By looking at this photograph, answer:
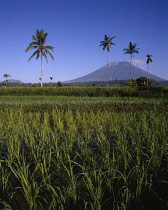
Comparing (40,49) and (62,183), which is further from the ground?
(40,49)

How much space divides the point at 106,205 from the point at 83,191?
14.1 inches

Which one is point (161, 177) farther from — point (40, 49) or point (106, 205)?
point (40, 49)

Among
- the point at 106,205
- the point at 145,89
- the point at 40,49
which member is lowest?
the point at 106,205

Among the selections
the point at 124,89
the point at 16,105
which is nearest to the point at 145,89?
the point at 124,89

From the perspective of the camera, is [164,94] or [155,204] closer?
[155,204]

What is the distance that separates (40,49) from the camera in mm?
31531

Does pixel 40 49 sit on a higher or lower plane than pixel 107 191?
higher

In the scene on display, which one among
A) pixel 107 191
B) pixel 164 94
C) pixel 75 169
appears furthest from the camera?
pixel 164 94

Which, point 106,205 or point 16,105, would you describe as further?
point 16,105

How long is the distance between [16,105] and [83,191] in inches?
384

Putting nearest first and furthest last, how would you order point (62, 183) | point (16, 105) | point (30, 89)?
1. point (62, 183)
2. point (16, 105)
3. point (30, 89)

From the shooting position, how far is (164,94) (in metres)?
18.5

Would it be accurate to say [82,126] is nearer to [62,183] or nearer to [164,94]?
[62,183]

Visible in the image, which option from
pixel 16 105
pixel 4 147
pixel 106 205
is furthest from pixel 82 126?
pixel 16 105
